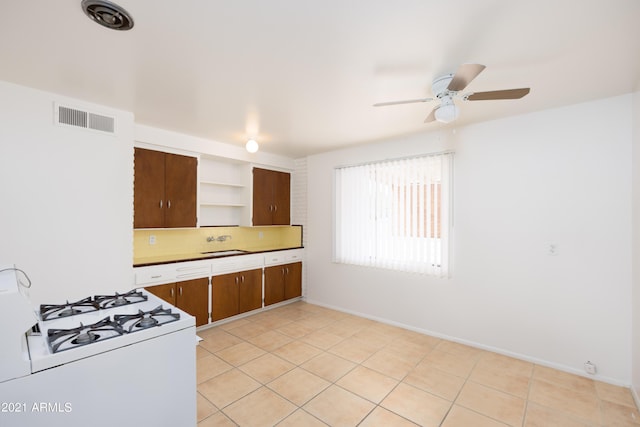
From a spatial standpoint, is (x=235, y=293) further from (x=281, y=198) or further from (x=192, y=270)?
(x=281, y=198)

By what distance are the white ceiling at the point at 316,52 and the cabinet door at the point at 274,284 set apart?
2561mm

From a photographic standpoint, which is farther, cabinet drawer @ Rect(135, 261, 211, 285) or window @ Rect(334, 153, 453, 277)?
window @ Rect(334, 153, 453, 277)

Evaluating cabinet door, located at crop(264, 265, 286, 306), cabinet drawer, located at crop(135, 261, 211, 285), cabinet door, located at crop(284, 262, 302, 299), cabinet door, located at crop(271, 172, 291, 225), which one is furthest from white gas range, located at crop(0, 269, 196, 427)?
cabinet door, located at crop(271, 172, 291, 225)

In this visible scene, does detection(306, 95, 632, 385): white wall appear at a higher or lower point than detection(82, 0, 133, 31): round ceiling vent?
lower

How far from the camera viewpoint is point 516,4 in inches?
56.9

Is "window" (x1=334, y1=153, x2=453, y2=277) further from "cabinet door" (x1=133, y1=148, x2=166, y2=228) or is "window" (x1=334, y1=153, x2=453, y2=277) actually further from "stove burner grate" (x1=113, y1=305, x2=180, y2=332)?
"stove burner grate" (x1=113, y1=305, x2=180, y2=332)

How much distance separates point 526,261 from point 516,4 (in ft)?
8.02

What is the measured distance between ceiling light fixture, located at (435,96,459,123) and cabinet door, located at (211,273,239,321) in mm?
3276

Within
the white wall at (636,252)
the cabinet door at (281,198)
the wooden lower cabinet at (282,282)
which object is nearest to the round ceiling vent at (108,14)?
the cabinet door at (281,198)

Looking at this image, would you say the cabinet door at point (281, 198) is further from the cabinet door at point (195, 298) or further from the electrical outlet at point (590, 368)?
the electrical outlet at point (590, 368)

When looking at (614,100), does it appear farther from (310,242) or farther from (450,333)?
(310,242)

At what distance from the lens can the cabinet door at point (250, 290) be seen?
411 cm

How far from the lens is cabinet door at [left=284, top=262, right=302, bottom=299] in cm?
478

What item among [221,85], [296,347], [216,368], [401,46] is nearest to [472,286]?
[296,347]
